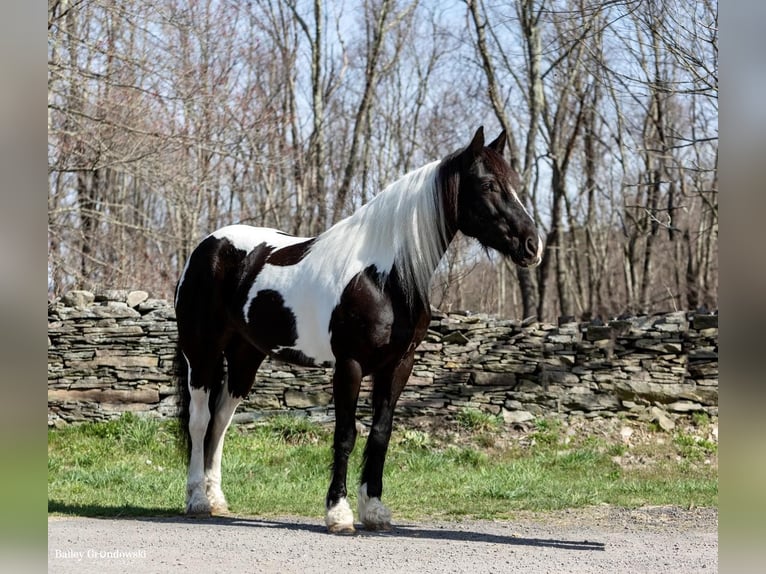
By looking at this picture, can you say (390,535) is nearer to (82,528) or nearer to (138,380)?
(82,528)

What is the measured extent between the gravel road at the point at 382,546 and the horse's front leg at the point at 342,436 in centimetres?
11

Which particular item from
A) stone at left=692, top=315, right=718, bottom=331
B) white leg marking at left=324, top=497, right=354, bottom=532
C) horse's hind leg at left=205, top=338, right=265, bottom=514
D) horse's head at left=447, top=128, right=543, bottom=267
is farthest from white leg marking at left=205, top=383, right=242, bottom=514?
stone at left=692, top=315, right=718, bottom=331

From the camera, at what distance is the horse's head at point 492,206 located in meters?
4.69

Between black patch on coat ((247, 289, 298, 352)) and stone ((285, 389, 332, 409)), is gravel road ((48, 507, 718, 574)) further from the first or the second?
stone ((285, 389, 332, 409))

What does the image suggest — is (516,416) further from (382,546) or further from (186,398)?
(382,546)

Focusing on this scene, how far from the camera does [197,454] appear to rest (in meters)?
5.71

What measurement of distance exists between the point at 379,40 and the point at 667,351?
8197 mm

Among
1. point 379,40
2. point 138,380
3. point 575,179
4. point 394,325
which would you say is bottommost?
point 138,380

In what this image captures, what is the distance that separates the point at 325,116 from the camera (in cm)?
1772

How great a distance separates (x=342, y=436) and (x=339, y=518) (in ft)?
1.57

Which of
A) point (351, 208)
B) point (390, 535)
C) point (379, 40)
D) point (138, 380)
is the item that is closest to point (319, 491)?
point (390, 535)

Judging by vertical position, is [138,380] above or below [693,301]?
below

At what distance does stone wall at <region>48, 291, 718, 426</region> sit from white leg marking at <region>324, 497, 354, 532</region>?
4.82 meters
